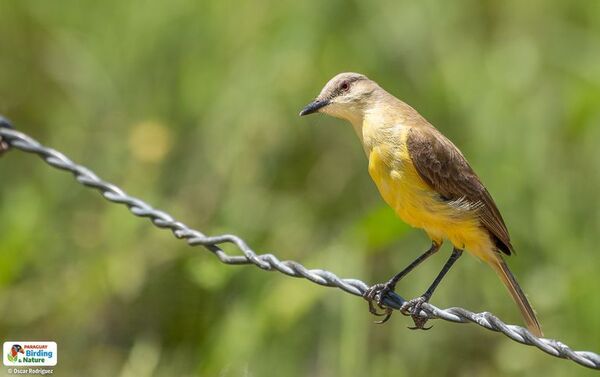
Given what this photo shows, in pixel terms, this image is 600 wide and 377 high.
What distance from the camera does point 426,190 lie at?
494 centimetres

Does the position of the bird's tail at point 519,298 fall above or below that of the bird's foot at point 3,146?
below

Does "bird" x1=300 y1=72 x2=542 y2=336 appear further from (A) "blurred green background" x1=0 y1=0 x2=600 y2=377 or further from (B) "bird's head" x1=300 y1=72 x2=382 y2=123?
(A) "blurred green background" x1=0 y1=0 x2=600 y2=377

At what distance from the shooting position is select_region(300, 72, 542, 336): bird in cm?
491

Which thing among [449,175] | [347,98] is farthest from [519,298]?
[347,98]

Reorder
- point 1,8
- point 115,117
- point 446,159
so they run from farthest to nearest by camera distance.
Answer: point 1,8 → point 115,117 → point 446,159

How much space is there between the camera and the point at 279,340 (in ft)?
21.6

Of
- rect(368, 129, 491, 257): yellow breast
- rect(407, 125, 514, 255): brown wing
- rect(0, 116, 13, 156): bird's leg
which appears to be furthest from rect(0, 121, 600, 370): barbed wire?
rect(407, 125, 514, 255): brown wing

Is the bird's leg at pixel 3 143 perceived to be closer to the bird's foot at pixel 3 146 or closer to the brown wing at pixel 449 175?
the bird's foot at pixel 3 146

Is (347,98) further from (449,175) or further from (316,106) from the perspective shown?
(449,175)

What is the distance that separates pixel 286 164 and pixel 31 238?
1.87 m

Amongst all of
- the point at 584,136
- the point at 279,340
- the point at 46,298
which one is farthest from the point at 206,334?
the point at 584,136

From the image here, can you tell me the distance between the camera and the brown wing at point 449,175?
16.3 ft

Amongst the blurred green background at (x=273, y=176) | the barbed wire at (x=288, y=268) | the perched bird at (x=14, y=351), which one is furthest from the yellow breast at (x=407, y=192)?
the perched bird at (x=14, y=351)

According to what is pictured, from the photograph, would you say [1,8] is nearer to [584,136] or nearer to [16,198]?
[16,198]
